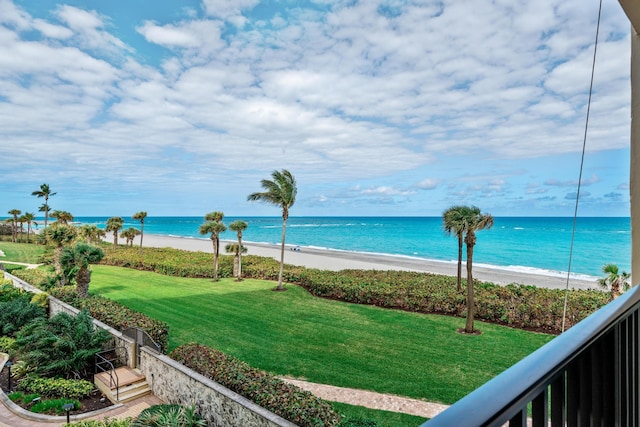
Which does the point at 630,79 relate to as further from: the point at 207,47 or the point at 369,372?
the point at 207,47

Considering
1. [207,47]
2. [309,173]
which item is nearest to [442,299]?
[207,47]

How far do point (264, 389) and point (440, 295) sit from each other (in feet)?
26.4

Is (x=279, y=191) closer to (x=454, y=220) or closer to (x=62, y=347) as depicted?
(x=454, y=220)

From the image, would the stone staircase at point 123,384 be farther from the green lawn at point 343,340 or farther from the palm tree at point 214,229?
the palm tree at point 214,229

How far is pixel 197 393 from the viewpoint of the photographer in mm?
6465

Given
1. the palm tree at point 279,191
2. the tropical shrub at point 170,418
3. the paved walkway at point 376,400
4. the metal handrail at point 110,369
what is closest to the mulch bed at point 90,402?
the metal handrail at point 110,369

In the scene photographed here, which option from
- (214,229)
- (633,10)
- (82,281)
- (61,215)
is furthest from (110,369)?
(61,215)

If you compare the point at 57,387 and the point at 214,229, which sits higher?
the point at 214,229

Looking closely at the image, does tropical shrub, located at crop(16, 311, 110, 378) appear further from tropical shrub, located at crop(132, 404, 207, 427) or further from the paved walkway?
the paved walkway

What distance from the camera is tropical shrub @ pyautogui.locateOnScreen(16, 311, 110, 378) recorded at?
8406 millimetres

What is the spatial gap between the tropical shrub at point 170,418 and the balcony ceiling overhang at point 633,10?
6.75 metres

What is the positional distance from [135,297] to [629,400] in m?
16.9

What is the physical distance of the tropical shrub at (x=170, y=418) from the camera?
5687mm

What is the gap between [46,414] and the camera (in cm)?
707
